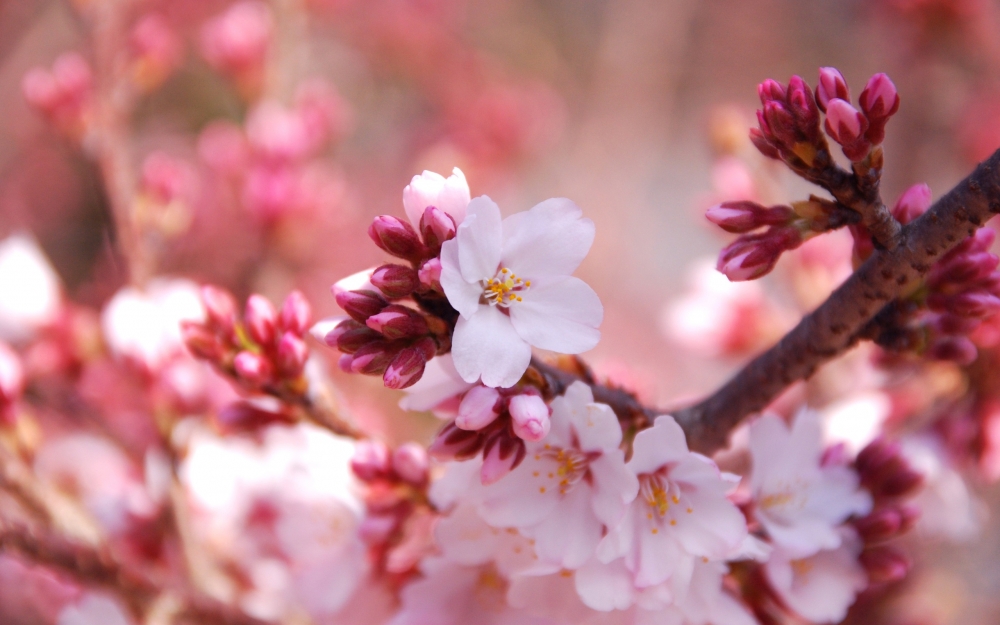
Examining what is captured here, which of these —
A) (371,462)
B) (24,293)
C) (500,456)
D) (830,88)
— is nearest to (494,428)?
(500,456)

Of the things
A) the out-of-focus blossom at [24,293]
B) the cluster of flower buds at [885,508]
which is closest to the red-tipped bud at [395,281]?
the cluster of flower buds at [885,508]

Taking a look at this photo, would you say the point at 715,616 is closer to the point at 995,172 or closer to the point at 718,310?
the point at 995,172

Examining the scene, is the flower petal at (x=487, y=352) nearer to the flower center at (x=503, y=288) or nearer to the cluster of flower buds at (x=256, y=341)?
the flower center at (x=503, y=288)

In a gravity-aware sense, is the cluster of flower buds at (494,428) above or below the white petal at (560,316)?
below

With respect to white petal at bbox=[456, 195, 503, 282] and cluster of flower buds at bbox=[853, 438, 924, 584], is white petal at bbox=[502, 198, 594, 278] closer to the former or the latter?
white petal at bbox=[456, 195, 503, 282]

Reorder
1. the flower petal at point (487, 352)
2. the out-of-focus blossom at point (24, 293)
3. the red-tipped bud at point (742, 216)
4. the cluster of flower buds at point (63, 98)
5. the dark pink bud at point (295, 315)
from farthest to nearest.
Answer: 1. the cluster of flower buds at point (63, 98)
2. the out-of-focus blossom at point (24, 293)
3. the dark pink bud at point (295, 315)
4. the red-tipped bud at point (742, 216)
5. the flower petal at point (487, 352)

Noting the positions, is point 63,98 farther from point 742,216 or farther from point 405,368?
point 742,216

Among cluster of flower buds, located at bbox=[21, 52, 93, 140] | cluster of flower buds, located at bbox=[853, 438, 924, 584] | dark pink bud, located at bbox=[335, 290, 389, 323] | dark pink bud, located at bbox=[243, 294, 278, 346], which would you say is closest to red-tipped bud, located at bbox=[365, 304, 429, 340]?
dark pink bud, located at bbox=[335, 290, 389, 323]

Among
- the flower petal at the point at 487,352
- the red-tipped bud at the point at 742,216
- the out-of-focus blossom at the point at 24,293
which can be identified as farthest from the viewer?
the out-of-focus blossom at the point at 24,293
